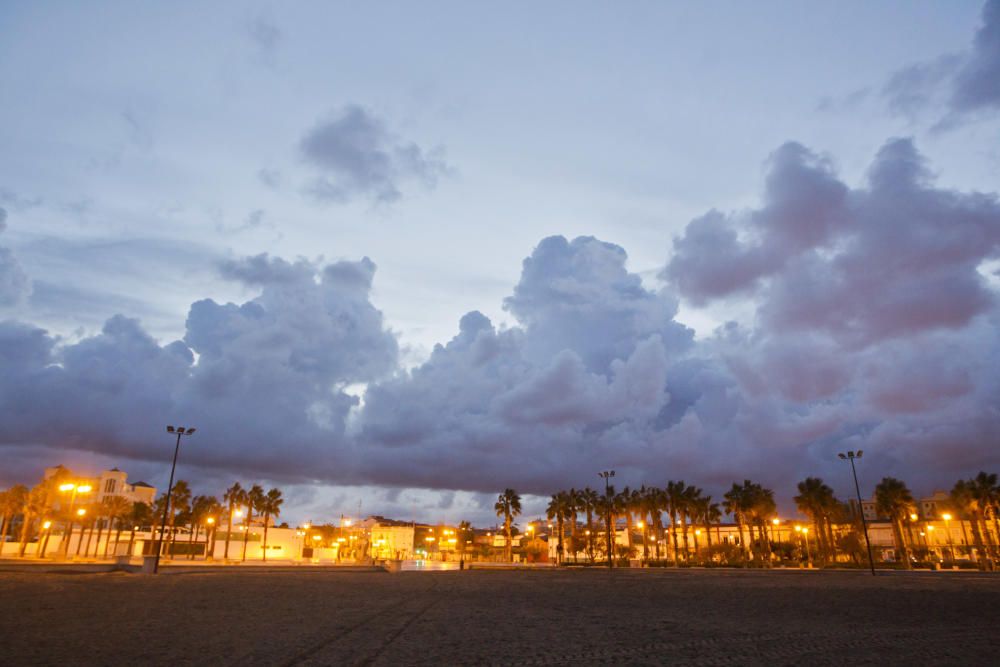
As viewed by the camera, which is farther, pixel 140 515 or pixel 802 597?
pixel 140 515

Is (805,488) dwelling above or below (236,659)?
above

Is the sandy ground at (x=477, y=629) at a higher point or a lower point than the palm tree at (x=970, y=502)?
lower

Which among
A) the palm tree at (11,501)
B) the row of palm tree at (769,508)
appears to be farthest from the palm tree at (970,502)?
the palm tree at (11,501)

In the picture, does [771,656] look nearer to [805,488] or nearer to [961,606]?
[961,606]

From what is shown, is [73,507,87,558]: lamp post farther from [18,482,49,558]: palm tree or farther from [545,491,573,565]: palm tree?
[545,491,573,565]: palm tree

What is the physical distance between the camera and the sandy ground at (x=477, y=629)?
11609 millimetres

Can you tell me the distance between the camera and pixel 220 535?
114062 mm

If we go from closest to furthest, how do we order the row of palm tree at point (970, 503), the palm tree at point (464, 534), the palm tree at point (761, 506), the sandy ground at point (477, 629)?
1. the sandy ground at point (477, 629)
2. the row of palm tree at point (970, 503)
3. the palm tree at point (761, 506)
4. the palm tree at point (464, 534)

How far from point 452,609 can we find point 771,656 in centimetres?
1221

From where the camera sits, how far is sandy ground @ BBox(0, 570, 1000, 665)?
→ 11609mm

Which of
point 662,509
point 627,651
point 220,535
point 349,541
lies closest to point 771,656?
point 627,651

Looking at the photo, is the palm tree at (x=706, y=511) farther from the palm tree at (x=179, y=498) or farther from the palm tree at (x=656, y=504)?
the palm tree at (x=179, y=498)

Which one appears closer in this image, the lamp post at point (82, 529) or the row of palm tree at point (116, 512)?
the row of palm tree at point (116, 512)

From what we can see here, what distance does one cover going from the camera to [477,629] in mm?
15945
